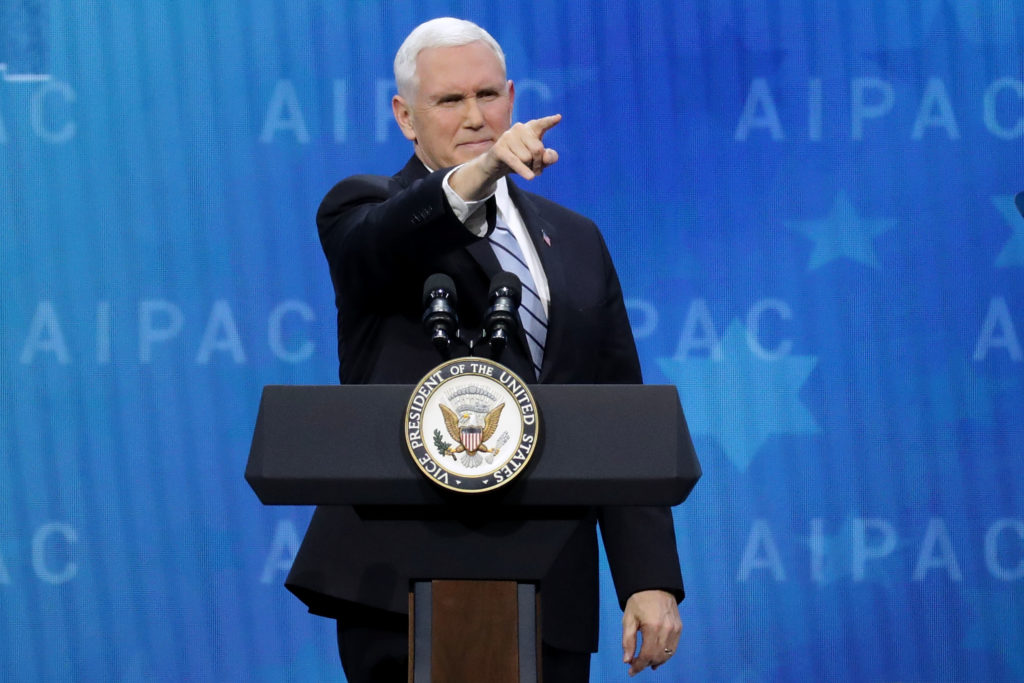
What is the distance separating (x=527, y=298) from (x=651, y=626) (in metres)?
Result: 0.49

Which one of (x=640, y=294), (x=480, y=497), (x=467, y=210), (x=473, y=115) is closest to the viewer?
(x=480, y=497)

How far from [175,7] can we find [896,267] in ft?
6.08

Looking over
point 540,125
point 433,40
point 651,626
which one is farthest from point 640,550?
point 433,40

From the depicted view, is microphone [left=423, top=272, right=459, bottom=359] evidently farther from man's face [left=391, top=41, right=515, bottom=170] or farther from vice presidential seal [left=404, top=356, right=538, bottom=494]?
man's face [left=391, top=41, right=515, bottom=170]

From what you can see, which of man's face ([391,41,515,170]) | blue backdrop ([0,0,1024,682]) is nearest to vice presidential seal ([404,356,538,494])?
man's face ([391,41,515,170])

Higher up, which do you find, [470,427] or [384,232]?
[384,232]

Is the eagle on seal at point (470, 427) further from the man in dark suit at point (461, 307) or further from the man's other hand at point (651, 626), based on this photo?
the man's other hand at point (651, 626)

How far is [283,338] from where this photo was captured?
2945mm

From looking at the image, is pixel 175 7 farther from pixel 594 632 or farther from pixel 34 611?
pixel 594 632

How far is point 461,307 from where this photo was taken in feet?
5.59

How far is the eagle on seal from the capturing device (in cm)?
133

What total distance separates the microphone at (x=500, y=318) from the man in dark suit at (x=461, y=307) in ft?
0.33

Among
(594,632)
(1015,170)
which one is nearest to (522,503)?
(594,632)

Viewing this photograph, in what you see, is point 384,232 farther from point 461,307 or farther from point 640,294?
point 640,294
